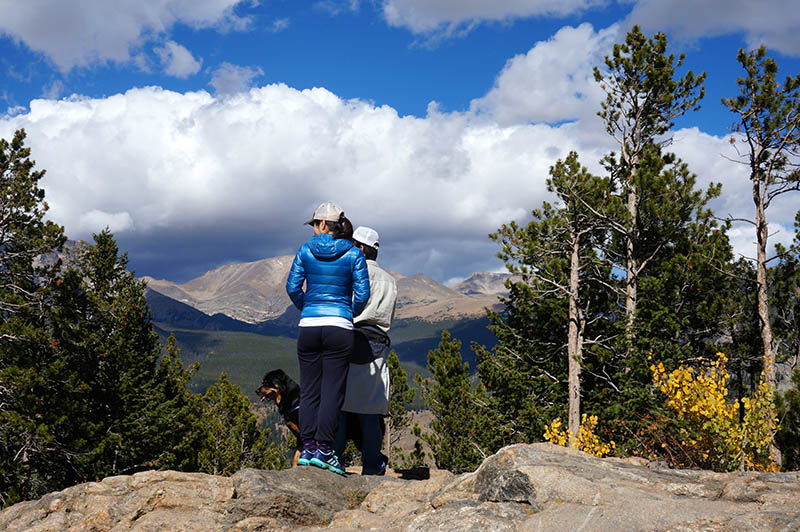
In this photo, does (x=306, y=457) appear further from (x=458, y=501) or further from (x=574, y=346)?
(x=574, y=346)

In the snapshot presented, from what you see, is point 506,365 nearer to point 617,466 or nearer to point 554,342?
point 554,342

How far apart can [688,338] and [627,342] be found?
4.18 meters

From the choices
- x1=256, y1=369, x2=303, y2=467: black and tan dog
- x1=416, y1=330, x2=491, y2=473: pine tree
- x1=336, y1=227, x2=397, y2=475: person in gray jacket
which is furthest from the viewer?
x1=416, y1=330, x2=491, y2=473: pine tree

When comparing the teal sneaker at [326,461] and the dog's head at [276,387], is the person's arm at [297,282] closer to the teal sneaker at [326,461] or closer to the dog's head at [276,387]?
the teal sneaker at [326,461]

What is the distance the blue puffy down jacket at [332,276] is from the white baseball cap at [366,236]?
0.58 metres

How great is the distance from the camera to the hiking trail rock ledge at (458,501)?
390cm

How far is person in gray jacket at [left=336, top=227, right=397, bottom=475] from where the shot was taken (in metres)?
7.03

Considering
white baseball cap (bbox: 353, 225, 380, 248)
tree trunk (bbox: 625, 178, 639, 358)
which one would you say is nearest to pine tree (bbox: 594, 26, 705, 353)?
tree trunk (bbox: 625, 178, 639, 358)

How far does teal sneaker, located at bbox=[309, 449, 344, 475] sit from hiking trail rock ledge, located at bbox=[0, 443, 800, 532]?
0.23 metres

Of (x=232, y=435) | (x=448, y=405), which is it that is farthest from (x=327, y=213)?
(x=232, y=435)

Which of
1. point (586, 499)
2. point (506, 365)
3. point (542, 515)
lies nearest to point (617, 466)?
point (586, 499)

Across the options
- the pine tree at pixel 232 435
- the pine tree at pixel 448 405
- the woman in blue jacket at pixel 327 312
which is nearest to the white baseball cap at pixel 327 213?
the woman in blue jacket at pixel 327 312

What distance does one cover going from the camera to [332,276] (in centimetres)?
670

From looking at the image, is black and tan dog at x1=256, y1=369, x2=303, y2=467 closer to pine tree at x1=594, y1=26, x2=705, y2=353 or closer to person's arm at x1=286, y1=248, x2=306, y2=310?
person's arm at x1=286, y1=248, x2=306, y2=310
